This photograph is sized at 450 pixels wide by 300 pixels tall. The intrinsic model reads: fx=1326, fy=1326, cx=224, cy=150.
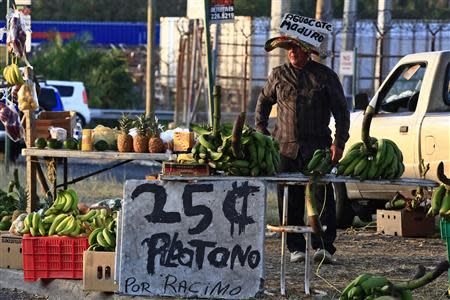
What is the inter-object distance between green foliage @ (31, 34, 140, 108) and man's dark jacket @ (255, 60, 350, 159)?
33709 mm

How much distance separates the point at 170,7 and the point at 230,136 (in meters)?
60.7

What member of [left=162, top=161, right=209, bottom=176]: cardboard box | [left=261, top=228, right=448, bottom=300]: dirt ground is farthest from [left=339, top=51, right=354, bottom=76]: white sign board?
[left=162, top=161, right=209, bottom=176]: cardboard box

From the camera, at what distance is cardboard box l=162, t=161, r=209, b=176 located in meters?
9.83

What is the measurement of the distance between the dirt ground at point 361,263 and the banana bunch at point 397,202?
363 millimetres

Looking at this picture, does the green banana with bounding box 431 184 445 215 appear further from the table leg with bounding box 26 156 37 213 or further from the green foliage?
the green foliage

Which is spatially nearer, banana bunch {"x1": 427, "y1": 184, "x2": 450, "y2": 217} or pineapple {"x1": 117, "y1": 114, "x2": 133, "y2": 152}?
banana bunch {"x1": 427, "y1": 184, "x2": 450, "y2": 217}

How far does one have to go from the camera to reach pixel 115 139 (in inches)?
488

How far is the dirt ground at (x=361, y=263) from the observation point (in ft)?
34.2

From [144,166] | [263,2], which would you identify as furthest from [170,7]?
[144,166]

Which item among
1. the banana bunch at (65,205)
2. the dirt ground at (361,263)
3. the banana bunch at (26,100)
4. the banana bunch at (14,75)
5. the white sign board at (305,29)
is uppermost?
the white sign board at (305,29)

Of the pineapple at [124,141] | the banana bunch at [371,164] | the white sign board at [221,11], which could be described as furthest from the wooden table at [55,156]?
the white sign board at [221,11]

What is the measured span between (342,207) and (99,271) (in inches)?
219

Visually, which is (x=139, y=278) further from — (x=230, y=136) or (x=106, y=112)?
(x=106, y=112)

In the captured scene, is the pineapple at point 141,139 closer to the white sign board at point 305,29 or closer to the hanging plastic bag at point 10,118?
the white sign board at point 305,29
